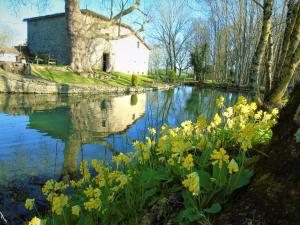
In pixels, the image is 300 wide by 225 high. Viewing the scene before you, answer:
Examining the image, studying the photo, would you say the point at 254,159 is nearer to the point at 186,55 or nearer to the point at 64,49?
the point at 64,49

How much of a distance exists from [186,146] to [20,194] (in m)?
3.58

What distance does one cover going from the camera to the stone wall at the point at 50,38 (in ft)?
116

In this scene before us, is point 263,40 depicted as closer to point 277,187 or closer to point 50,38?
point 277,187

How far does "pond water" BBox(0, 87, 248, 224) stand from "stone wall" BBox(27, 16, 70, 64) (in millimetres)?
21634

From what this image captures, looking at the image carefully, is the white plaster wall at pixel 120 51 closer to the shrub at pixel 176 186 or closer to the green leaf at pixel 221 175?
the shrub at pixel 176 186

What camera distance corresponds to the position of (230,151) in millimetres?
2941

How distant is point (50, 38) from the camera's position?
36.8 metres

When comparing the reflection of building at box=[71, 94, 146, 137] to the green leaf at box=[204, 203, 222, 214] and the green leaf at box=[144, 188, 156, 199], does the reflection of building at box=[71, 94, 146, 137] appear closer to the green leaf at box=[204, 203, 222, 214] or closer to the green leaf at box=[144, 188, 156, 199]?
the green leaf at box=[144, 188, 156, 199]

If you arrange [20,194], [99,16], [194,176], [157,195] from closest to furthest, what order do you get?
[194,176], [157,195], [20,194], [99,16]

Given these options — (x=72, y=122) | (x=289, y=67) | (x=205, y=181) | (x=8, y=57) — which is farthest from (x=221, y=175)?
(x=8, y=57)

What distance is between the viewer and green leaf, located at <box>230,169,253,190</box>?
2.07m

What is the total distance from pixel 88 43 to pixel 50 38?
16.3ft

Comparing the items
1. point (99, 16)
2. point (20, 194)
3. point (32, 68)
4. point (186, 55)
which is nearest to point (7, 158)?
point (20, 194)

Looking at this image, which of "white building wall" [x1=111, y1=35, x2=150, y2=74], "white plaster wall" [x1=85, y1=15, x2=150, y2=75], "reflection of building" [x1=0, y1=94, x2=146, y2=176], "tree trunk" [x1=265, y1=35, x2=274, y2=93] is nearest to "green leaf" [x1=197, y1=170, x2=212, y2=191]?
"reflection of building" [x1=0, y1=94, x2=146, y2=176]
